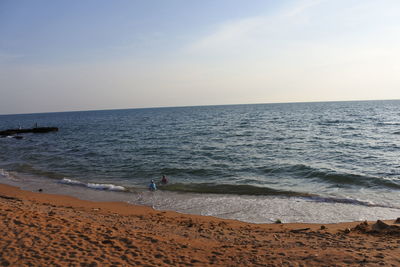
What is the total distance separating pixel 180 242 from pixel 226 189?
301 inches

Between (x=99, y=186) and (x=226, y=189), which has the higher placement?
(x=226, y=189)

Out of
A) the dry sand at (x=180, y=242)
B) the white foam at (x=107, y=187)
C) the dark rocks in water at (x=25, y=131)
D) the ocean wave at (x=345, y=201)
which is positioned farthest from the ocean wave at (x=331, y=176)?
the dark rocks in water at (x=25, y=131)

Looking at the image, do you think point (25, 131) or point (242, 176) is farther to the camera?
point (25, 131)

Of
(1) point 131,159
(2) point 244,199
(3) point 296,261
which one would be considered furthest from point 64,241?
(1) point 131,159

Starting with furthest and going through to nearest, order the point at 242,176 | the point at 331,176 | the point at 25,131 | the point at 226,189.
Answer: the point at 25,131, the point at 242,176, the point at 331,176, the point at 226,189

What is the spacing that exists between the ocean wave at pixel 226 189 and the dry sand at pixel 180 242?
410 centimetres

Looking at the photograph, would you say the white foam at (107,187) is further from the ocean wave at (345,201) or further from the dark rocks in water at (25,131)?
the dark rocks in water at (25,131)

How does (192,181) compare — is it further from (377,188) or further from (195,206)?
(377,188)

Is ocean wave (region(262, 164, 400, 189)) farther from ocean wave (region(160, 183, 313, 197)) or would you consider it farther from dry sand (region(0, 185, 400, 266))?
dry sand (region(0, 185, 400, 266))

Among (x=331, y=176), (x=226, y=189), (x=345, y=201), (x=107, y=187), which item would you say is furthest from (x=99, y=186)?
(x=331, y=176)

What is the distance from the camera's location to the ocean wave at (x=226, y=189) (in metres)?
13.6

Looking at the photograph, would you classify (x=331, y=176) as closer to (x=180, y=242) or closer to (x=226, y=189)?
(x=226, y=189)

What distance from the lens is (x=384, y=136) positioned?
2916 centimetres

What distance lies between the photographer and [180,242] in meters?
7.35
